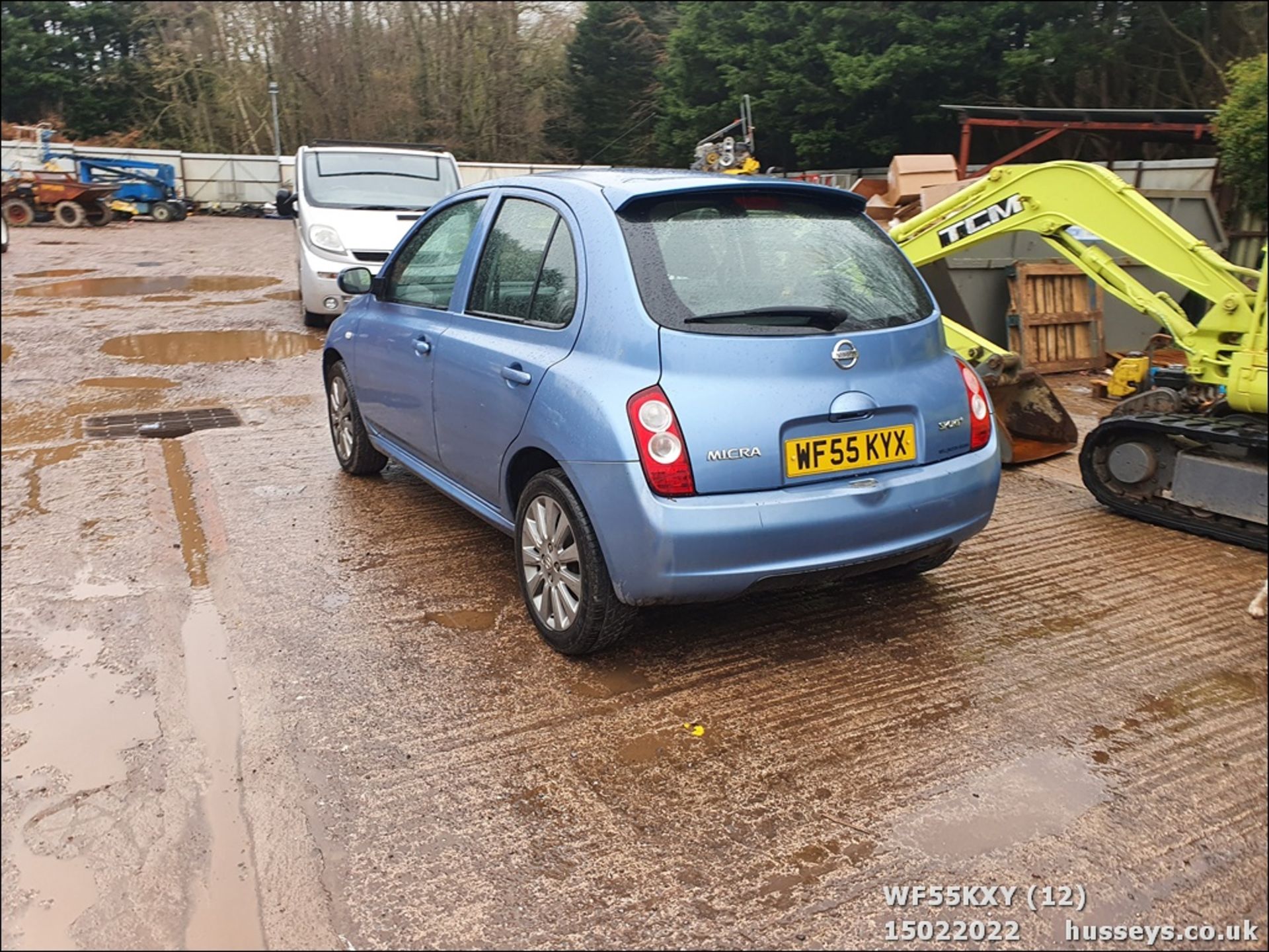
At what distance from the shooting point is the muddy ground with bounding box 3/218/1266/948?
2494 mm

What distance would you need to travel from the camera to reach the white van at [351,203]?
Answer: 10.9 metres

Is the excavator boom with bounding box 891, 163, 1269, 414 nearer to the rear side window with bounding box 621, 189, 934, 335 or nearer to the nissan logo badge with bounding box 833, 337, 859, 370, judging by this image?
the rear side window with bounding box 621, 189, 934, 335

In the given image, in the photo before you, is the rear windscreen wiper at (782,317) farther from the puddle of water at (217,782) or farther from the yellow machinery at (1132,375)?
the yellow machinery at (1132,375)

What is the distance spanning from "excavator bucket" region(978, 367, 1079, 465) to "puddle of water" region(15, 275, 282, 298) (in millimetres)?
11865

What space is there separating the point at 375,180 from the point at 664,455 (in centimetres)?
1019

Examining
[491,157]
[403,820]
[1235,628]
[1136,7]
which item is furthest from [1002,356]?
[491,157]

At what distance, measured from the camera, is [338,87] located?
124 feet

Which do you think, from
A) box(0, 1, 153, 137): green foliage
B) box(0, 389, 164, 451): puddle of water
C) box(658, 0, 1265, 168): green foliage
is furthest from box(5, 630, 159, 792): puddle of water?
box(0, 1, 153, 137): green foliage

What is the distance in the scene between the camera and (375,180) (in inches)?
480

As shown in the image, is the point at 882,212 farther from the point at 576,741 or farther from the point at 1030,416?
the point at 576,741

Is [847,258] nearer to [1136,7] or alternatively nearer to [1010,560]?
[1010,560]

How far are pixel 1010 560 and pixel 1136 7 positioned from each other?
2133 cm

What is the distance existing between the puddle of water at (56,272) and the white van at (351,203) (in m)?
5.23

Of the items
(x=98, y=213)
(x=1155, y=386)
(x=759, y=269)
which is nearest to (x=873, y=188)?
(x=1155, y=386)
